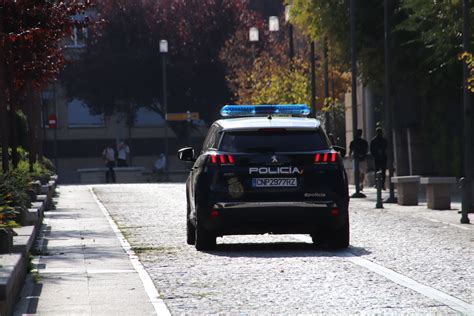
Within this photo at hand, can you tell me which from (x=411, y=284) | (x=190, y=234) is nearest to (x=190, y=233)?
(x=190, y=234)

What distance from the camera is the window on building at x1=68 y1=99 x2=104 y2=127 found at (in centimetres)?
9650

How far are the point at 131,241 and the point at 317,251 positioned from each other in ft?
13.2

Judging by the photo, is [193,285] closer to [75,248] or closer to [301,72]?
Result: [75,248]

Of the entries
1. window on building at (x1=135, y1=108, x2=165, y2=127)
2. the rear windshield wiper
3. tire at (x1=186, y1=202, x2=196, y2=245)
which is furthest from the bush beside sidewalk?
window on building at (x1=135, y1=108, x2=165, y2=127)

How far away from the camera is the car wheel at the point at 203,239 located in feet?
64.2

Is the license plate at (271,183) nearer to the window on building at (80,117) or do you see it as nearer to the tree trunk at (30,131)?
the tree trunk at (30,131)

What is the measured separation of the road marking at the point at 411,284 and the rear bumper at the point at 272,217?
48 cm

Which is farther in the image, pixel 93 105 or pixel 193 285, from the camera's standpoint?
pixel 93 105

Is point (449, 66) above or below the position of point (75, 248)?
above

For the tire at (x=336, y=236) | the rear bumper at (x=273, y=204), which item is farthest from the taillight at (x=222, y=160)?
the tire at (x=336, y=236)

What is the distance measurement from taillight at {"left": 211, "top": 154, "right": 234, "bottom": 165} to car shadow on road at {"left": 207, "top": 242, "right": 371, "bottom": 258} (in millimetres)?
1107

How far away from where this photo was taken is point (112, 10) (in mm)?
85500

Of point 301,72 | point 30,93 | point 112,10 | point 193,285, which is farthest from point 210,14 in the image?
point 193,285

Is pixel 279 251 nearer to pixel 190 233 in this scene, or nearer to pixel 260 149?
pixel 260 149
